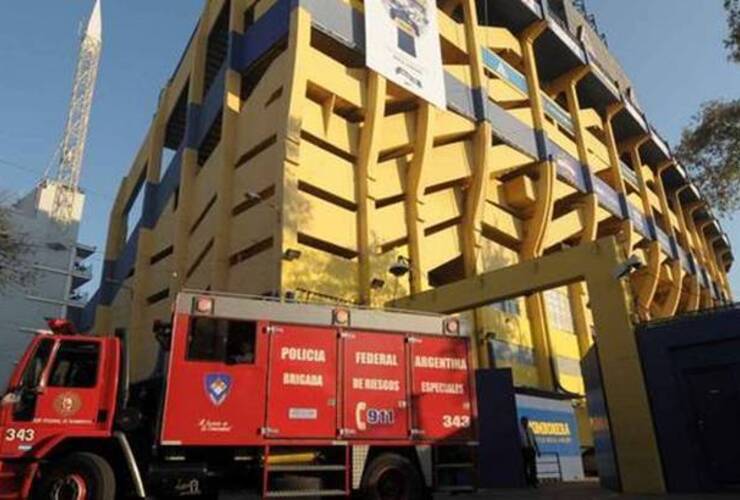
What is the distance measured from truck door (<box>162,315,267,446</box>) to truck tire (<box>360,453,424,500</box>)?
82.8 inches

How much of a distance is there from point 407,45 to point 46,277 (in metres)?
66.0

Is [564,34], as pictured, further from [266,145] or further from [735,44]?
[735,44]

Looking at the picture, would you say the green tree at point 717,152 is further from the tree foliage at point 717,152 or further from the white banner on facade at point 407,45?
the white banner on facade at point 407,45

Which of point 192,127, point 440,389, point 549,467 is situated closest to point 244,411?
point 440,389

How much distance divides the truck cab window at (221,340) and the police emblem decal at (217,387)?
10.5 inches

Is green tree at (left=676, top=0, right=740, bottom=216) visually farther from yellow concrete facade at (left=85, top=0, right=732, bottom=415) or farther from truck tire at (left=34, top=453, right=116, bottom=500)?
truck tire at (left=34, top=453, right=116, bottom=500)

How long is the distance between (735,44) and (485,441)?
12306 millimetres

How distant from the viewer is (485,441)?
17.7m

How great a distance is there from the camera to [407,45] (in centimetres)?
2688

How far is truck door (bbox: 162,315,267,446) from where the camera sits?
9180mm

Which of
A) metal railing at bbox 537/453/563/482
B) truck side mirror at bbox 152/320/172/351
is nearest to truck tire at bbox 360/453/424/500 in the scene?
truck side mirror at bbox 152/320/172/351

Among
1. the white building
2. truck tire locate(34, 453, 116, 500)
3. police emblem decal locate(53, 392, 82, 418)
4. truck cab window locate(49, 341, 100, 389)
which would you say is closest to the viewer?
truck tire locate(34, 453, 116, 500)

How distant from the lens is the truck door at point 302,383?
32.2ft

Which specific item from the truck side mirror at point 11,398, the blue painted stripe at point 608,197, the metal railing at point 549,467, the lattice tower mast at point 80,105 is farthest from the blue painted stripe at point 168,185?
the lattice tower mast at point 80,105
